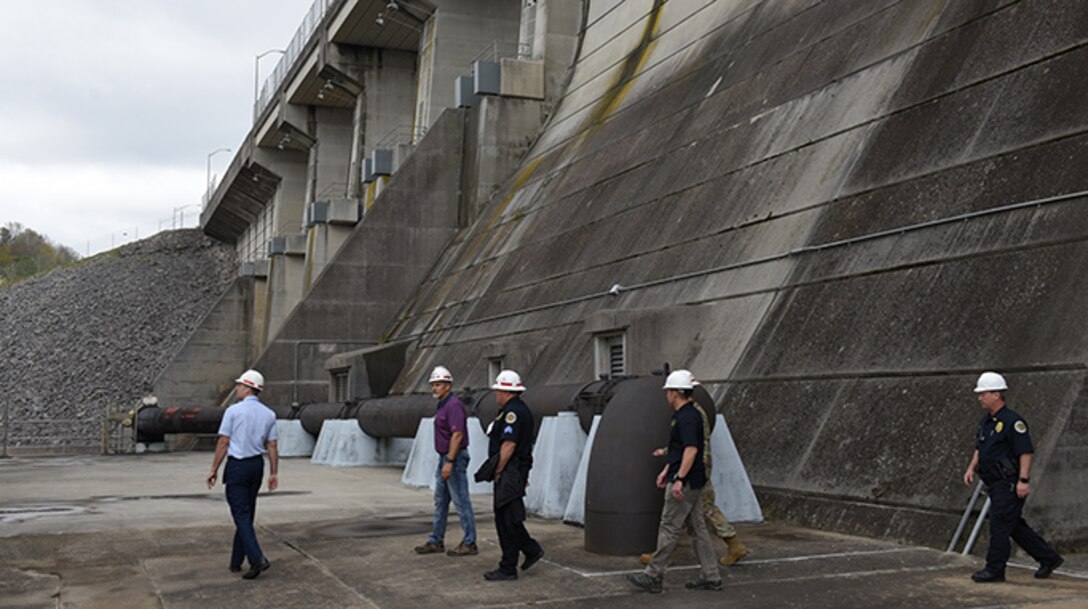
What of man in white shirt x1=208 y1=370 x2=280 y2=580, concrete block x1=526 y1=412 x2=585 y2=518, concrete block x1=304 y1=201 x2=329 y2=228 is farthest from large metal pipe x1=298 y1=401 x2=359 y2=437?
man in white shirt x1=208 y1=370 x2=280 y2=580

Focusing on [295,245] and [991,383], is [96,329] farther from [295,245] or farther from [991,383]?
[991,383]

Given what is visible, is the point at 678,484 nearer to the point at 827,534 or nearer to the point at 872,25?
the point at 827,534

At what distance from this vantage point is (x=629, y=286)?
18.6m

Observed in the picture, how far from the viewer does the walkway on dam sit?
309 inches

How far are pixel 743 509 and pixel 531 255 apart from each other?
1325 centimetres

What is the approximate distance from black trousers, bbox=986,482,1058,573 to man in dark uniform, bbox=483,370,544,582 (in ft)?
11.5

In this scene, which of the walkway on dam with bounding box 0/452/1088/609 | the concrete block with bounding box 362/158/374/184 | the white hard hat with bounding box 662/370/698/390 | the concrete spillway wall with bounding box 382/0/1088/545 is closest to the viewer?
the walkway on dam with bounding box 0/452/1088/609

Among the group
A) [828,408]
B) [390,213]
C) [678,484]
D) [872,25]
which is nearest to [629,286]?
[872,25]

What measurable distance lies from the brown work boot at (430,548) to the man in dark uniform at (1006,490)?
471cm

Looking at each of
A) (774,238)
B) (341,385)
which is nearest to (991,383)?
(774,238)

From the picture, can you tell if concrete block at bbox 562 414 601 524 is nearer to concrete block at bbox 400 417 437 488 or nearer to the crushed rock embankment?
concrete block at bbox 400 417 437 488

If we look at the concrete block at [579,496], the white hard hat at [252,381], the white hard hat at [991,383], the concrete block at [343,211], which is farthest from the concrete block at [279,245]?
the white hard hat at [991,383]

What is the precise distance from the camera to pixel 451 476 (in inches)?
404

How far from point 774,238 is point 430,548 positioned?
7.27 m
